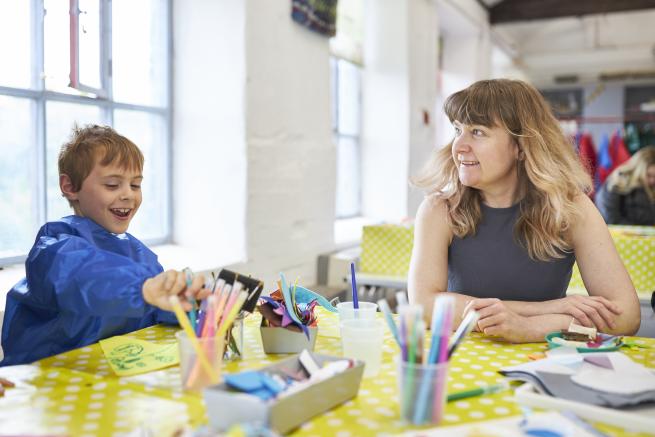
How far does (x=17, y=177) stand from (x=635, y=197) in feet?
14.1

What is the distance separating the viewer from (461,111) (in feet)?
5.80

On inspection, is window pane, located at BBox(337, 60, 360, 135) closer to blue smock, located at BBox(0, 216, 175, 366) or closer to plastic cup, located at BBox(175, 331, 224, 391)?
blue smock, located at BBox(0, 216, 175, 366)

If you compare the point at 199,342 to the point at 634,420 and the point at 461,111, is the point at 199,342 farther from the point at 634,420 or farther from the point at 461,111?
the point at 461,111

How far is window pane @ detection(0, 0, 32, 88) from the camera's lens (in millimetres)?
2391

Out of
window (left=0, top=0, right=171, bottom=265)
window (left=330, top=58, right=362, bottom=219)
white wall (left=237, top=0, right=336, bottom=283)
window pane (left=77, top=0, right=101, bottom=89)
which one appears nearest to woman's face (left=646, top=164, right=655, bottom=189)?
window (left=330, top=58, right=362, bottom=219)

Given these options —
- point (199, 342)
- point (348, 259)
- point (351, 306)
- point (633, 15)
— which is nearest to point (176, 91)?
point (348, 259)

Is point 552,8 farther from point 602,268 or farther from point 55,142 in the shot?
point 602,268

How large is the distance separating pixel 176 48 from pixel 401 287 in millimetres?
1616

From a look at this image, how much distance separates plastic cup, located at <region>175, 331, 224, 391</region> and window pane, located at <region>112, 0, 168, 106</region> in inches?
84.9

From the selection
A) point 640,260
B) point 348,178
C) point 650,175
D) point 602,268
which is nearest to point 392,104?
point 348,178

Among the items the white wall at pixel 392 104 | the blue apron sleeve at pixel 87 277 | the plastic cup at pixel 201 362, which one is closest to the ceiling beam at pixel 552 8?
the white wall at pixel 392 104

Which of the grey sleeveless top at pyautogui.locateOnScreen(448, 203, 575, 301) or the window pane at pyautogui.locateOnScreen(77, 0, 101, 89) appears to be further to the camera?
the window pane at pyautogui.locateOnScreen(77, 0, 101, 89)

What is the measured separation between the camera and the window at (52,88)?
2449 mm

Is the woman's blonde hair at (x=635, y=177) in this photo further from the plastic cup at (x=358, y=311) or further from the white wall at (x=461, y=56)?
the plastic cup at (x=358, y=311)
